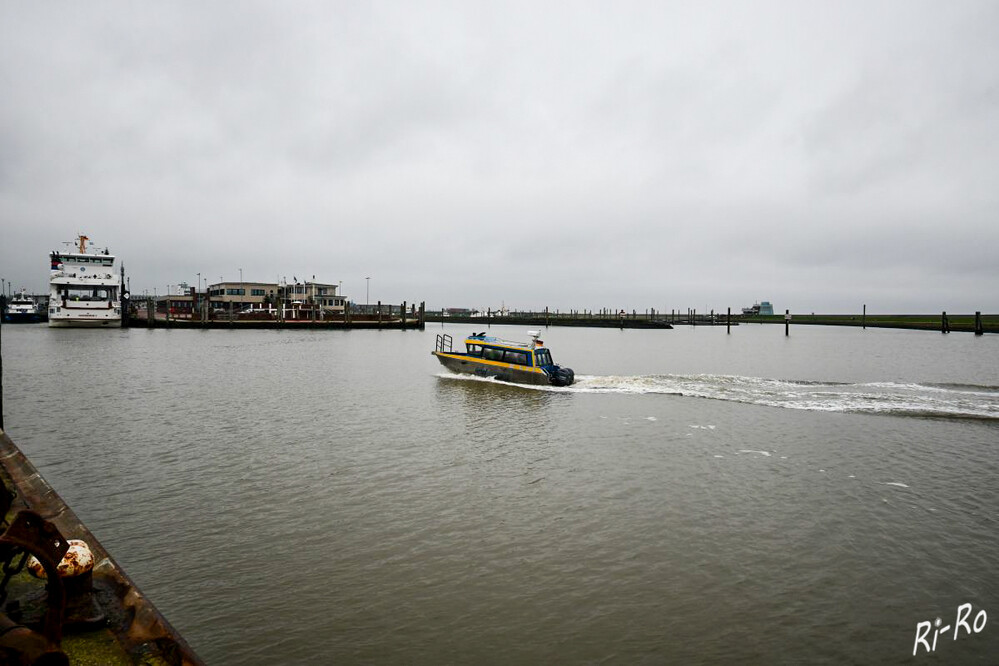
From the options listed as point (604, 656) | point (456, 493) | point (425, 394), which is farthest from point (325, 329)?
point (604, 656)

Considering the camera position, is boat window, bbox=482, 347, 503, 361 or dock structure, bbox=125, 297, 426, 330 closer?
boat window, bbox=482, 347, 503, 361

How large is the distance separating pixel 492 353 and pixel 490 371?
1035mm

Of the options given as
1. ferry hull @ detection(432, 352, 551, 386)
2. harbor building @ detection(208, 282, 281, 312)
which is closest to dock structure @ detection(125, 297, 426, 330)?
harbor building @ detection(208, 282, 281, 312)

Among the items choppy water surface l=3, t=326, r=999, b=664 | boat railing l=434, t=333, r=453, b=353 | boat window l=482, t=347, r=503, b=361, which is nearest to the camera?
choppy water surface l=3, t=326, r=999, b=664

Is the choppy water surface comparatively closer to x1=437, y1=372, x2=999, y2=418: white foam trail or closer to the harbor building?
x1=437, y1=372, x2=999, y2=418: white foam trail

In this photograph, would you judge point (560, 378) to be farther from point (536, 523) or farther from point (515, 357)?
point (536, 523)

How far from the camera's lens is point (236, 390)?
80.5ft

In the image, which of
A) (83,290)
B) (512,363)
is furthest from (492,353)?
(83,290)

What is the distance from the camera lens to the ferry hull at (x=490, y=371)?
1106 inches

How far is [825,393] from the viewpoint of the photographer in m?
26.1

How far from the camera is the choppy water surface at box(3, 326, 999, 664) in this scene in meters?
6.67

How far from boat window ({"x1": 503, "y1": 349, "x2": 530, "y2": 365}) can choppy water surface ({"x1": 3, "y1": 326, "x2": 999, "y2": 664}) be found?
6851 mm

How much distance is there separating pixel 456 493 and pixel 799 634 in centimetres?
662

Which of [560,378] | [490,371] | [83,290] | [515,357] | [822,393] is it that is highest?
[83,290]
